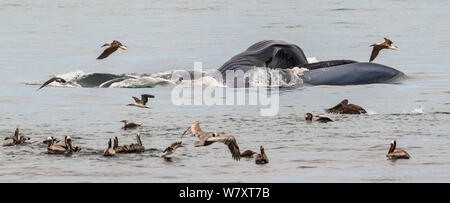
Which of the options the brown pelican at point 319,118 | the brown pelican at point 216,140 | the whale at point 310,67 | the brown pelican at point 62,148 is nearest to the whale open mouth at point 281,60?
the whale at point 310,67

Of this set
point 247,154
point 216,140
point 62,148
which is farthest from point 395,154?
point 62,148

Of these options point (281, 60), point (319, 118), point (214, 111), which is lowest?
point (319, 118)

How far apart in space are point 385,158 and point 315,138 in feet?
6.59

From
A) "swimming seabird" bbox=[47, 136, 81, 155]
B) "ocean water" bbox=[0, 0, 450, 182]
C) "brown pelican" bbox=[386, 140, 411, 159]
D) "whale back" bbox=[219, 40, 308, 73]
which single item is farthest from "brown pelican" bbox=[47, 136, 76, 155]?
"whale back" bbox=[219, 40, 308, 73]

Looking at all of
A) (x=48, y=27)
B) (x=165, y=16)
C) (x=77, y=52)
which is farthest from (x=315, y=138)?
(x=165, y=16)

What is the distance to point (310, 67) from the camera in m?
27.2

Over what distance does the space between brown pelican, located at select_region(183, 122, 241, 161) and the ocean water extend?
160 mm

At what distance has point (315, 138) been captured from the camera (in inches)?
737

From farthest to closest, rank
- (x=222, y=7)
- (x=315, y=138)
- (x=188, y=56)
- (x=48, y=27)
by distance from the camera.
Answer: (x=222, y=7) → (x=48, y=27) → (x=188, y=56) → (x=315, y=138)

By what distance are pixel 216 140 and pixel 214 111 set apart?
5.48 metres

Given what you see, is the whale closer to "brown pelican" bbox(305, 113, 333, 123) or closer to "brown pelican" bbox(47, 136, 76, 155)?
"brown pelican" bbox(305, 113, 333, 123)

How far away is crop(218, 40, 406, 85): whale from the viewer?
2666 cm

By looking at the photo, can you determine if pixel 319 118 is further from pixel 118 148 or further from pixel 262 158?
pixel 118 148
